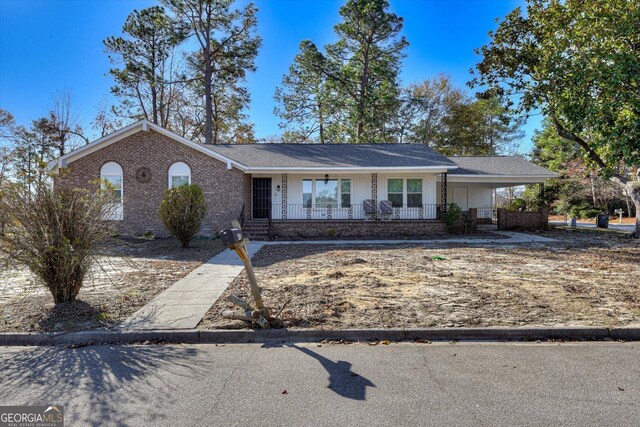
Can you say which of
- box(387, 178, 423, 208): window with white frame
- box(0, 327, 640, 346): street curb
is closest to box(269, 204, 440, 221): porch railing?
box(387, 178, 423, 208): window with white frame

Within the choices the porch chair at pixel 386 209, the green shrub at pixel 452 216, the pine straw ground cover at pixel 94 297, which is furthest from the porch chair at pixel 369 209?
the pine straw ground cover at pixel 94 297

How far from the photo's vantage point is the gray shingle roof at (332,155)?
55.3 ft

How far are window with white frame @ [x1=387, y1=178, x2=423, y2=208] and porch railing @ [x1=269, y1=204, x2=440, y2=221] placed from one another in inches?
14.2

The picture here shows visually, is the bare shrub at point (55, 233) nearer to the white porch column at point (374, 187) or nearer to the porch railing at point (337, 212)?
the porch railing at point (337, 212)

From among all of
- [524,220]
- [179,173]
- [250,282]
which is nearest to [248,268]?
[250,282]

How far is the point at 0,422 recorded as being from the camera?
2859 millimetres

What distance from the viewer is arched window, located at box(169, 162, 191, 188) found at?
1598 cm

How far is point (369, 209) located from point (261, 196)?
525 centimetres

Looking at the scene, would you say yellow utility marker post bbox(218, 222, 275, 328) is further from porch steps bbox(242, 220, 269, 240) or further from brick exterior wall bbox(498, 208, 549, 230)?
brick exterior wall bbox(498, 208, 549, 230)

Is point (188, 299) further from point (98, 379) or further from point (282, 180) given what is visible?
point (282, 180)

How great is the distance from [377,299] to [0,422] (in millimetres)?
4547

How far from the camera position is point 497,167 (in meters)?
19.8

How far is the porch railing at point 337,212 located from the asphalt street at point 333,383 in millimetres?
13356

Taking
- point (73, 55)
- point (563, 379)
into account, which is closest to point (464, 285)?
point (563, 379)
